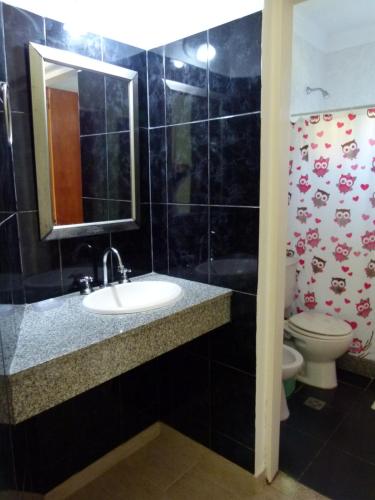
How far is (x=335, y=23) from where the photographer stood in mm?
2506

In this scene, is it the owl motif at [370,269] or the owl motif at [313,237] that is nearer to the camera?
the owl motif at [370,269]

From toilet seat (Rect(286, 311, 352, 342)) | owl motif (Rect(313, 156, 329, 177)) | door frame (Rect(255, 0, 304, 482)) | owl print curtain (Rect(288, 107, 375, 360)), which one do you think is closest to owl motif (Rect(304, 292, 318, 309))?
owl print curtain (Rect(288, 107, 375, 360))

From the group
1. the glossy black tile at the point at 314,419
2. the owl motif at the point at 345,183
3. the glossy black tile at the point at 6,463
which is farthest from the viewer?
the owl motif at the point at 345,183

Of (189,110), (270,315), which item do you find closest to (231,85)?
(189,110)

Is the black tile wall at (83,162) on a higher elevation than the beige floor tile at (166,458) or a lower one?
higher

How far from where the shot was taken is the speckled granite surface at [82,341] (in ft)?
3.33

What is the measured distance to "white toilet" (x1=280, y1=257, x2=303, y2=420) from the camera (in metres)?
2.10

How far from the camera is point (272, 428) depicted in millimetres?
1657

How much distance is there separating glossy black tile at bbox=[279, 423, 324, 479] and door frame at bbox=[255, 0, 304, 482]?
0.09 meters

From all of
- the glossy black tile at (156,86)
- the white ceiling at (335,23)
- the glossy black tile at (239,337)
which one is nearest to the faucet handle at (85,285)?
the glossy black tile at (239,337)

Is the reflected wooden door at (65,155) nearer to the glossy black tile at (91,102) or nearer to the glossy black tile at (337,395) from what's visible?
the glossy black tile at (91,102)

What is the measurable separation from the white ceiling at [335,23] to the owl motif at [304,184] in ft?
3.08

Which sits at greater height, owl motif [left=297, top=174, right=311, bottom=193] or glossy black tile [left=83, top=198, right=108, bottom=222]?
owl motif [left=297, top=174, right=311, bottom=193]

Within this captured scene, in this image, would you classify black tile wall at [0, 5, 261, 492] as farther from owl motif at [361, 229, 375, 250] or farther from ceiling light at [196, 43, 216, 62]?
owl motif at [361, 229, 375, 250]
